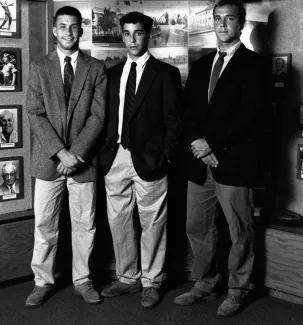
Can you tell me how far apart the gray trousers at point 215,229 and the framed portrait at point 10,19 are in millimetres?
1375

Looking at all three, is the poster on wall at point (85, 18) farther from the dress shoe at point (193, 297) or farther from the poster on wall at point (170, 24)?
the dress shoe at point (193, 297)

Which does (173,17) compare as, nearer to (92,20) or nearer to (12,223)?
(92,20)

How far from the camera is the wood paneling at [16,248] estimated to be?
3.22m

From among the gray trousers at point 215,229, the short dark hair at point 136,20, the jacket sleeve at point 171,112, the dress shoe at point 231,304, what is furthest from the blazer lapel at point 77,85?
the dress shoe at point 231,304

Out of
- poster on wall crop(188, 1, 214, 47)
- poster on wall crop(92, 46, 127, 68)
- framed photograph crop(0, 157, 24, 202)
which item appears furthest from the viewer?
poster on wall crop(188, 1, 214, 47)

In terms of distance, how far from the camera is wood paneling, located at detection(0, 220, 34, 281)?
3223mm

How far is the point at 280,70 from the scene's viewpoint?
3455mm

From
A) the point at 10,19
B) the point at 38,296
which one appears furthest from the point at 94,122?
the point at 38,296

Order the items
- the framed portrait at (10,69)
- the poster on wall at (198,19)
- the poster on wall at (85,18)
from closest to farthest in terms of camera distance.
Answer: the framed portrait at (10,69) → the poster on wall at (85,18) → the poster on wall at (198,19)

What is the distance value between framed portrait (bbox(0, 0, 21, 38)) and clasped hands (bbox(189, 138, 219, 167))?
4.13ft

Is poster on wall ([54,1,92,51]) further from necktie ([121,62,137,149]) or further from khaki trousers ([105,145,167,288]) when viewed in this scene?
khaki trousers ([105,145,167,288])

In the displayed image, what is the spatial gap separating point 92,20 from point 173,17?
0.57 meters

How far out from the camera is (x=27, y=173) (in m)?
3.41

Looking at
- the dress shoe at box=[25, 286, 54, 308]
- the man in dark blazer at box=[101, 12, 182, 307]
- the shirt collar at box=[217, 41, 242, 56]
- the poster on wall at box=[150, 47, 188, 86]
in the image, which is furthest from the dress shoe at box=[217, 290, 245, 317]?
the poster on wall at box=[150, 47, 188, 86]
